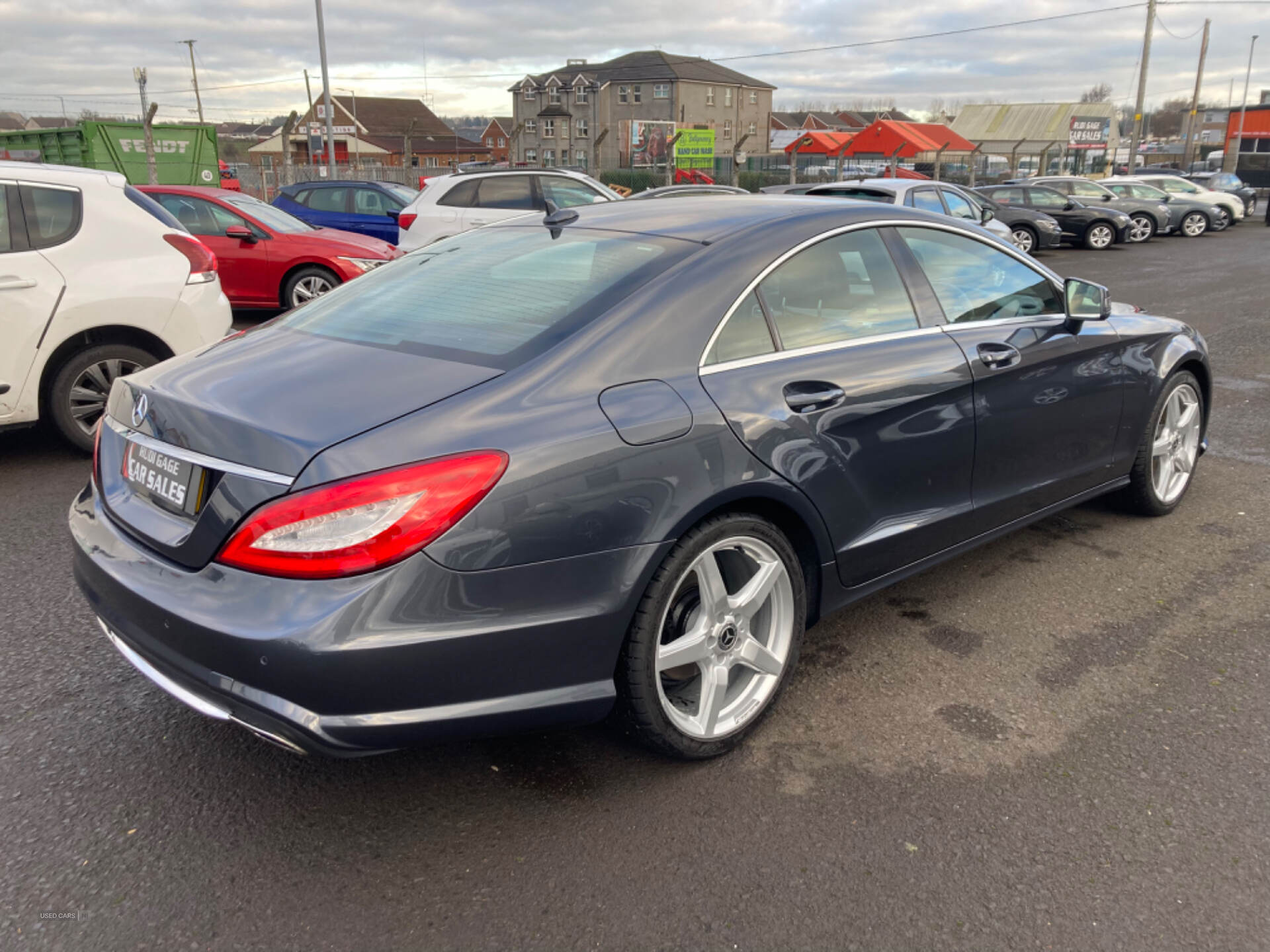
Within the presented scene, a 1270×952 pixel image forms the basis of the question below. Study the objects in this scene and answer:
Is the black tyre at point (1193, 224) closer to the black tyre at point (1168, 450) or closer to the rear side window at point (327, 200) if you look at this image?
the rear side window at point (327, 200)

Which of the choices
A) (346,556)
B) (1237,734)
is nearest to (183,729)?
(346,556)

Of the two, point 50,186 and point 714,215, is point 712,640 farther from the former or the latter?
point 50,186

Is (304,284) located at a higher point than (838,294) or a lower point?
lower

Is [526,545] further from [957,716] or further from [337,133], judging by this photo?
[337,133]

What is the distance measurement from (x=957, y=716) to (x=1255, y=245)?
959 inches

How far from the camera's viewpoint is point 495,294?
117 inches

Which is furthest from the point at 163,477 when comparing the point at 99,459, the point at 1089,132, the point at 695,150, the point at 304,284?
the point at 1089,132

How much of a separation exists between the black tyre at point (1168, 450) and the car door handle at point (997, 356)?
4.10ft

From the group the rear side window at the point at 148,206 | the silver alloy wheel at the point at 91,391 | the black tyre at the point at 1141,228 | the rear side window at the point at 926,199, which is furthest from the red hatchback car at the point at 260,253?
the black tyre at the point at 1141,228

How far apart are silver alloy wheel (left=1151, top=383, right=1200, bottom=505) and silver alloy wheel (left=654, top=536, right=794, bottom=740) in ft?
8.59

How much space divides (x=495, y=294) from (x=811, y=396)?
1.00 meters

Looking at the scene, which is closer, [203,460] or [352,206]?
[203,460]

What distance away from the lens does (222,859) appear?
7.80ft

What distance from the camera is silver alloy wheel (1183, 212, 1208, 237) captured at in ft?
83.3
